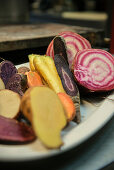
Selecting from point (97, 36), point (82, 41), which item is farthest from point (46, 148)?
point (97, 36)

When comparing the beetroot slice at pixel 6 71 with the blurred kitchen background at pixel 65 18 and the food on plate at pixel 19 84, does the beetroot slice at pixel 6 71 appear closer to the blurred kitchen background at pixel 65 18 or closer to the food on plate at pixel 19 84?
the food on plate at pixel 19 84

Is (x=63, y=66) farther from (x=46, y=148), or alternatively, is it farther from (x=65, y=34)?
(x=46, y=148)

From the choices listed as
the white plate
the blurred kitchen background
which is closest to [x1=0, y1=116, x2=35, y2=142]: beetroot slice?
the white plate

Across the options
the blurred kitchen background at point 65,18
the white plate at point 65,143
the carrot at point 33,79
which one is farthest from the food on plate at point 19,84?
the blurred kitchen background at point 65,18

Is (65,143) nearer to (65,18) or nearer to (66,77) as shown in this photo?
(66,77)

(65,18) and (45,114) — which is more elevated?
(45,114)

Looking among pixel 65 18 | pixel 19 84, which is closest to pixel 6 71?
pixel 19 84

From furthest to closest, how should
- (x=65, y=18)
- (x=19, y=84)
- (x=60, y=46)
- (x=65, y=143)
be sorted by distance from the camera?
(x=65, y=18) < (x=60, y=46) < (x=19, y=84) < (x=65, y=143)
